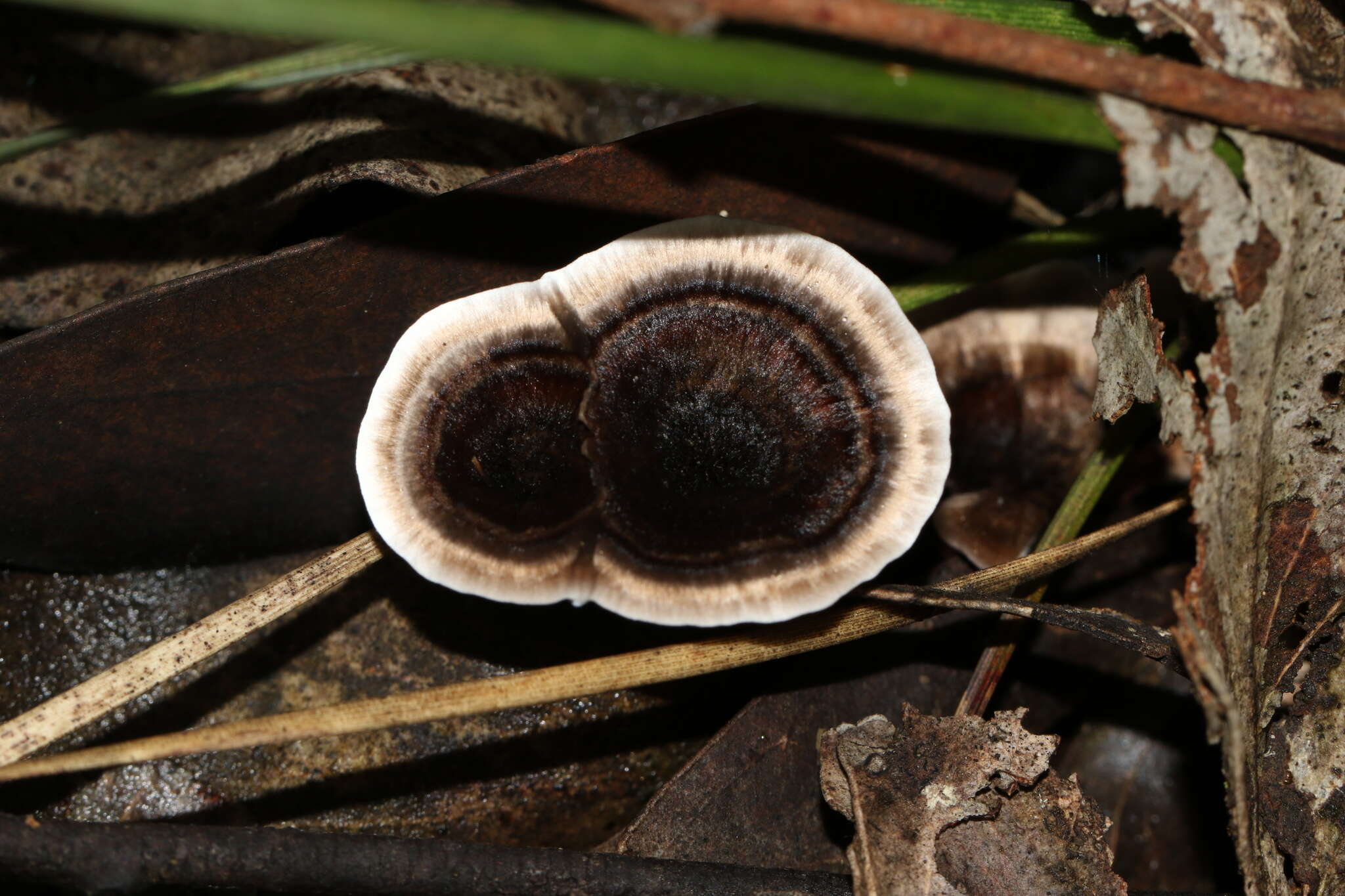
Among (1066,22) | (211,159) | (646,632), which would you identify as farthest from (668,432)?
(211,159)

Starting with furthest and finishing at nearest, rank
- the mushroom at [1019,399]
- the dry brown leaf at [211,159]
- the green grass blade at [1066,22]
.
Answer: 1. the mushroom at [1019,399]
2. the dry brown leaf at [211,159]
3. the green grass blade at [1066,22]

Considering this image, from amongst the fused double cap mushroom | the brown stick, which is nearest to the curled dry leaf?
the fused double cap mushroom

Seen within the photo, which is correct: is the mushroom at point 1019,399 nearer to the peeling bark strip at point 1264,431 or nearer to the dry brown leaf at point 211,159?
the peeling bark strip at point 1264,431

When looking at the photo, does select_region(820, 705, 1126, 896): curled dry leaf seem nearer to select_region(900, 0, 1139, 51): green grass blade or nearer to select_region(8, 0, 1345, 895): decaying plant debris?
select_region(8, 0, 1345, 895): decaying plant debris

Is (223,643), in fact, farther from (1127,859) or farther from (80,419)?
(1127,859)

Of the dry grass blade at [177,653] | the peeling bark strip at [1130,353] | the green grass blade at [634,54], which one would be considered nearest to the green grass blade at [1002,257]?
the peeling bark strip at [1130,353]

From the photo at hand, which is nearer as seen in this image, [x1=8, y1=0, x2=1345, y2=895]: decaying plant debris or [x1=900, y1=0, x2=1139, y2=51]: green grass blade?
[x1=8, y1=0, x2=1345, y2=895]: decaying plant debris
